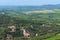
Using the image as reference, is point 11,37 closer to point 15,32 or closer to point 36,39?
point 15,32

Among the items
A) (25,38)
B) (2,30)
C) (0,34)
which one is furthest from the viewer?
(2,30)

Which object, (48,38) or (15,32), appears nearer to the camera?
(48,38)

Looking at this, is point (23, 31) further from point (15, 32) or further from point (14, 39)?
point (14, 39)

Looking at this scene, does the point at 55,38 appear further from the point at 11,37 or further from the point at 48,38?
the point at 11,37

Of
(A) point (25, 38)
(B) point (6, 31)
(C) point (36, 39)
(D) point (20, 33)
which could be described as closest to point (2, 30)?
(B) point (6, 31)

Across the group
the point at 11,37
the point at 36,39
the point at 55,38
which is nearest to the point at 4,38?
the point at 11,37

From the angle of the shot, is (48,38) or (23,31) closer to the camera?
(48,38)

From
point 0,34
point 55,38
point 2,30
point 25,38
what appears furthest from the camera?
point 2,30

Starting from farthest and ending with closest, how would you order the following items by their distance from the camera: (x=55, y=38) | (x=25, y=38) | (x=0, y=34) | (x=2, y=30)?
(x=2, y=30), (x=0, y=34), (x=25, y=38), (x=55, y=38)
